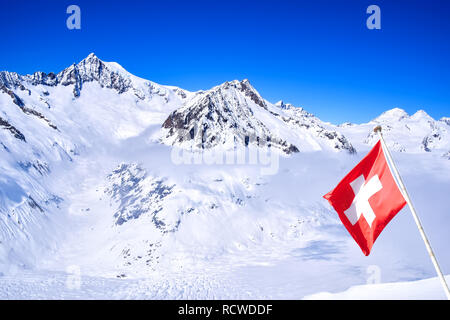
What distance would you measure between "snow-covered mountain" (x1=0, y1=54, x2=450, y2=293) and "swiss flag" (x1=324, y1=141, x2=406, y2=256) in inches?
1289

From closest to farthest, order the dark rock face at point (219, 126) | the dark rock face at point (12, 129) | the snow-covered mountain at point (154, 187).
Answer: the snow-covered mountain at point (154, 187) < the dark rock face at point (12, 129) < the dark rock face at point (219, 126)

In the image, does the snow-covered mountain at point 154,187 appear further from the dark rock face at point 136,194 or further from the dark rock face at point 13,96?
the dark rock face at point 13,96

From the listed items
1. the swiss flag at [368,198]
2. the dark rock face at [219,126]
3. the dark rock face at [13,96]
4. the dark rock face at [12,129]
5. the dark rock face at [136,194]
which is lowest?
the swiss flag at [368,198]

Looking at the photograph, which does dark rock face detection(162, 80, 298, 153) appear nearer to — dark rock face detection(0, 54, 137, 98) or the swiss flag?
dark rock face detection(0, 54, 137, 98)

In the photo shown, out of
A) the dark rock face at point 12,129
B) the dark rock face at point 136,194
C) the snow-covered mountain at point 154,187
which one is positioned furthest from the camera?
the dark rock face at point 12,129

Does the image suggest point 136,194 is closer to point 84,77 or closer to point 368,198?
point 368,198

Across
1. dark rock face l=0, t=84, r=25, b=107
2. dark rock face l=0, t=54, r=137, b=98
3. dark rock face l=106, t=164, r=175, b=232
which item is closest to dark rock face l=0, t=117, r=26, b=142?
dark rock face l=0, t=84, r=25, b=107

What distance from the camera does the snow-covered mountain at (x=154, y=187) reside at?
4912 cm

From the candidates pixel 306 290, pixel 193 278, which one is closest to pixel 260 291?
pixel 306 290

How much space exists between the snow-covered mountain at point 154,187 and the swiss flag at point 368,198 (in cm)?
3274

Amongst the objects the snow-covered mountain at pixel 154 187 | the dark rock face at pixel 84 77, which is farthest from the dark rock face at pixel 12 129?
the dark rock face at pixel 84 77

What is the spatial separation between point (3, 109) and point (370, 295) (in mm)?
116980

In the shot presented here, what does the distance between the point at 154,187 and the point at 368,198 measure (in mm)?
67764
